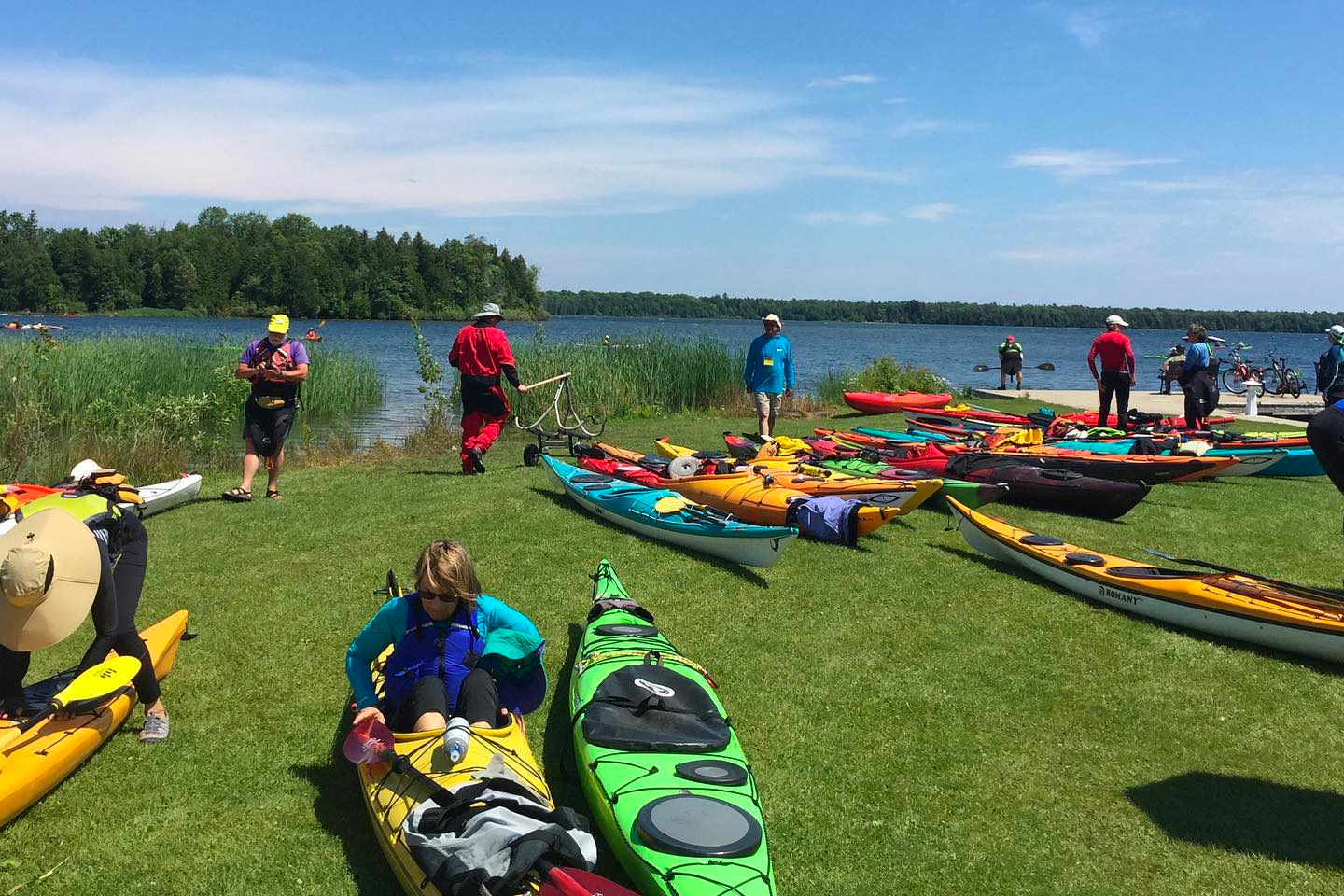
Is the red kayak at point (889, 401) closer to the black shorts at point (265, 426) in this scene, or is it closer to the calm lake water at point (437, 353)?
the calm lake water at point (437, 353)

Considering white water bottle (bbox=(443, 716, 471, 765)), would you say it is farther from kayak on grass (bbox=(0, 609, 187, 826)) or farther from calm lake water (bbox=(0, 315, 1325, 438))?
calm lake water (bbox=(0, 315, 1325, 438))

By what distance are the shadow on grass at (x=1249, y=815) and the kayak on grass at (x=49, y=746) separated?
180 inches

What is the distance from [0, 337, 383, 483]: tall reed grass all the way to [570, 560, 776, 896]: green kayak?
28.2ft

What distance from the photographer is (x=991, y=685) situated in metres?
5.11

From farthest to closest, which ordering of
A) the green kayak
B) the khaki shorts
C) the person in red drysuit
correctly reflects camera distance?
1. the khaki shorts
2. the person in red drysuit
3. the green kayak

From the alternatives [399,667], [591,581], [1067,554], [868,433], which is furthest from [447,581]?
[868,433]

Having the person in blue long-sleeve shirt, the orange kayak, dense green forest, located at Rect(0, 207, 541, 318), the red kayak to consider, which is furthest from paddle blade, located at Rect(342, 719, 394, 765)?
dense green forest, located at Rect(0, 207, 541, 318)

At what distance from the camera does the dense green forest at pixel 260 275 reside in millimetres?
59125

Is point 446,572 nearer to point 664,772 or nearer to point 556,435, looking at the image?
point 664,772

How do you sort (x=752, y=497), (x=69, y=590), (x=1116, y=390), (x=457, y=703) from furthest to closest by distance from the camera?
1. (x=1116, y=390)
2. (x=752, y=497)
3. (x=457, y=703)
4. (x=69, y=590)

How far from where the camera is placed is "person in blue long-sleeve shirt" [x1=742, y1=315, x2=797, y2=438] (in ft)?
39.6

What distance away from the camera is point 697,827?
3.06 m

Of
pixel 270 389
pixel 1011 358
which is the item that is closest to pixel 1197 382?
pixel 1011 358

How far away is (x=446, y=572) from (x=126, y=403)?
40.8ft
